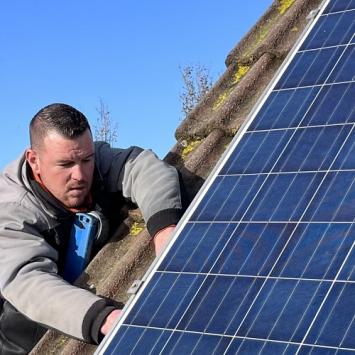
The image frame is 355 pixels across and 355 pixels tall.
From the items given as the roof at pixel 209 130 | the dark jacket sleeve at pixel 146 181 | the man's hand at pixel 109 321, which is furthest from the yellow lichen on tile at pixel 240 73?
the man's hand at pixel 109 321

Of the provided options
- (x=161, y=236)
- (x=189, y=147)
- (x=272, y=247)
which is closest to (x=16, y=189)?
(x=161, y=236)

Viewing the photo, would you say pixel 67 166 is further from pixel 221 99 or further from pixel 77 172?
pixel 221 99

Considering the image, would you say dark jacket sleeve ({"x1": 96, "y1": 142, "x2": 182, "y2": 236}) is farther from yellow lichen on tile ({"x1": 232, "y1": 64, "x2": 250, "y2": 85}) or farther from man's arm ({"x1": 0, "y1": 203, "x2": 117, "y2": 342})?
yellow lichen on tile ({"x1": 232, "y1": 64, "x2": 250, "y2": 85})

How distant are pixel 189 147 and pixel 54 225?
0.96 metres

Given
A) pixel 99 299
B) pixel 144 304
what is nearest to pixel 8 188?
pixel 99 299

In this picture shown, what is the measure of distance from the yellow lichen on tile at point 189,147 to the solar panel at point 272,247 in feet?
3.19

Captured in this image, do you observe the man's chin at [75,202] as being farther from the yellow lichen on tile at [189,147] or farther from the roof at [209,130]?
the yellow lichen on tile at [189,147]

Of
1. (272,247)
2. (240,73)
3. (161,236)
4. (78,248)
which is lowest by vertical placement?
(78,248)

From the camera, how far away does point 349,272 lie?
140 inches

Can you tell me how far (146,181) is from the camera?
523 cm

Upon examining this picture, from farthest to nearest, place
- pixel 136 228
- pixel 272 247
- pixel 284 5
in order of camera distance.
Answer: pixel 284 5 → pixel 136 228 → pixel 272 247

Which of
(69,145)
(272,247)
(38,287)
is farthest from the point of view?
(69,145)

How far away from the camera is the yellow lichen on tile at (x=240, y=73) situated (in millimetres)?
6133

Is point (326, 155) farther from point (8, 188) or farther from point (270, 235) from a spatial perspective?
point (8, 188)
